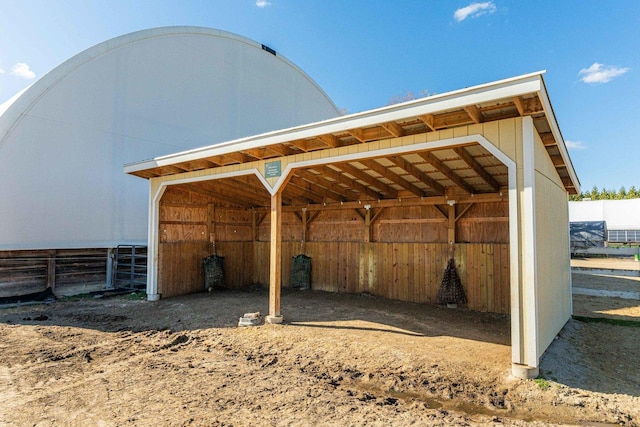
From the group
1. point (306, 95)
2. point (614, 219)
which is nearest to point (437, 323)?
point (306, 95)

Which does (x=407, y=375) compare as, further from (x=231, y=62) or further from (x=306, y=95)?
(x=306, y=95)

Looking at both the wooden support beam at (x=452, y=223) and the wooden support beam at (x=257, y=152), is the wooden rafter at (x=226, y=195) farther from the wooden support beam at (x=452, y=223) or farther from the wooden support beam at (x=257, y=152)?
the wooden support beam at (x=452, y=223)

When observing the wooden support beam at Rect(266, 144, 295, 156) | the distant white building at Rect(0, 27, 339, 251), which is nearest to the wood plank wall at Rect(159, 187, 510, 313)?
the distant white building at Rect(0, 27, 339, 251)

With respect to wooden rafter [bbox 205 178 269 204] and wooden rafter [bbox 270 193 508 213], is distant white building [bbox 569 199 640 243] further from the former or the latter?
wooden rafter [bbox 205 178 269 204]

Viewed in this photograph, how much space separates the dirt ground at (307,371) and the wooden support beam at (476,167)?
230cm

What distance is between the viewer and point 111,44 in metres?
9.38

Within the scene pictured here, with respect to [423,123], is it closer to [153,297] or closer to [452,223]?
[452,223]

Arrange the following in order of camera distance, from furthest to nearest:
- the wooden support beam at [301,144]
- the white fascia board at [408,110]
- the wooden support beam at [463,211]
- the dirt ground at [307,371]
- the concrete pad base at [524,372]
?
the wooden support beam at [463,211] < the wooden support beam at [301,144] < the concrete pad base at [524,372] < the white fascia board at [408,110] < the dirt ground at [307,371]

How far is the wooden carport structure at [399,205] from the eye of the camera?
3.66 meters

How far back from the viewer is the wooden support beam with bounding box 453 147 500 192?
193 inches

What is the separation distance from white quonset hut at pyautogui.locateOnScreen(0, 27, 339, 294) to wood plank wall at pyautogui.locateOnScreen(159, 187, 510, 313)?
2.05 metres

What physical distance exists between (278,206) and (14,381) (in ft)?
12.3

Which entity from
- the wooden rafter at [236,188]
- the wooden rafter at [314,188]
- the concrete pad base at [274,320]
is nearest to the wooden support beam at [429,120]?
the wooden rafter at [314,188]

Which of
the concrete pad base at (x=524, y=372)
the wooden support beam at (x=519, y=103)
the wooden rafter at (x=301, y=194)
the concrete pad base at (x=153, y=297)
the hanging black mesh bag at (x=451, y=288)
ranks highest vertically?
the wooden support beam at (x=519, y=103)
